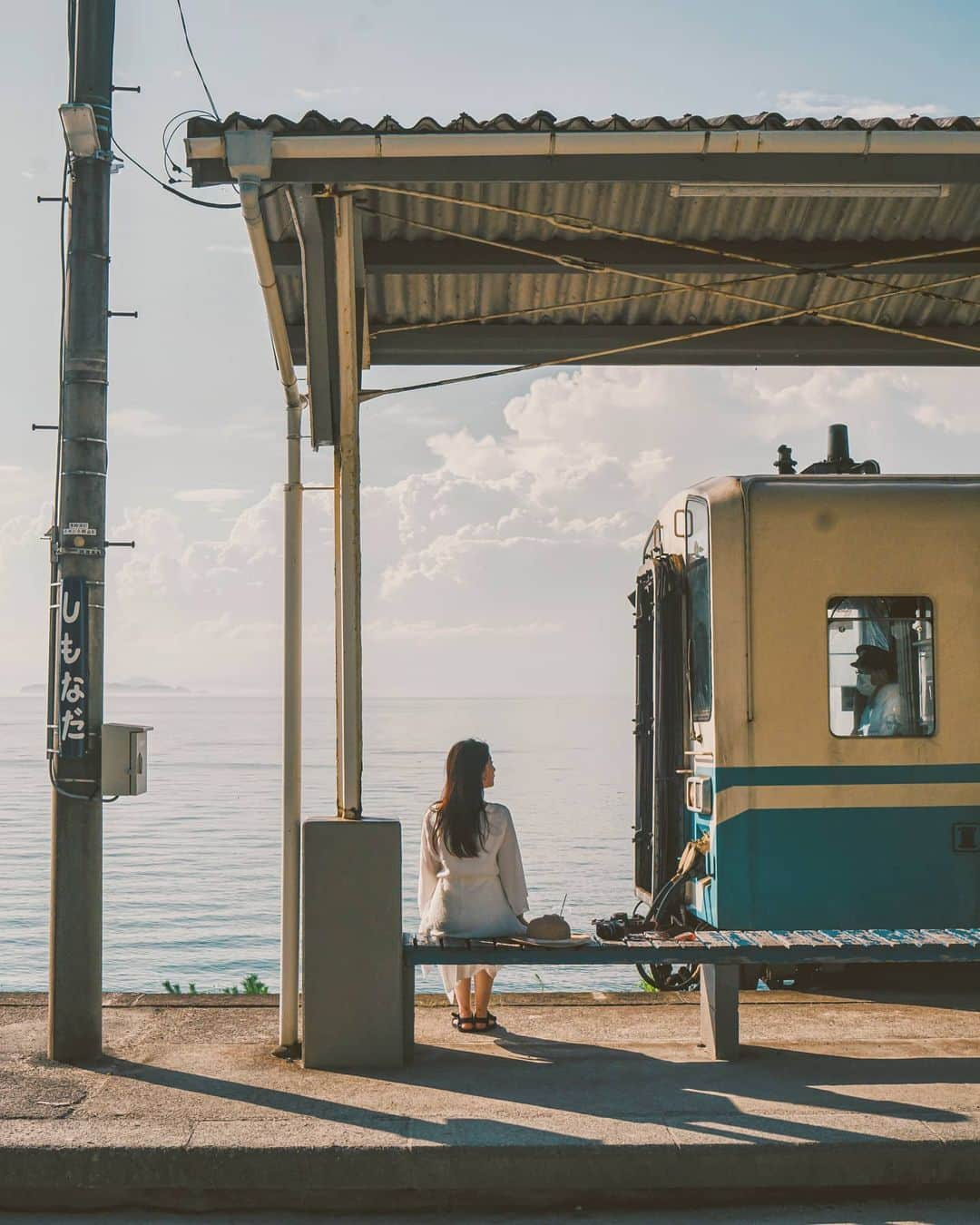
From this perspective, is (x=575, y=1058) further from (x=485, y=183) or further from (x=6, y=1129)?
(x=485, y=183)

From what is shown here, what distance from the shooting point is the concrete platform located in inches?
A: 242

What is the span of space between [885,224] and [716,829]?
3.57 metres

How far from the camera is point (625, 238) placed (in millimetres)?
8875

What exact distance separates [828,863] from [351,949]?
2966 mm

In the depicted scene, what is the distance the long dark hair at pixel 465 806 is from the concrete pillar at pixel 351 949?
744 mm

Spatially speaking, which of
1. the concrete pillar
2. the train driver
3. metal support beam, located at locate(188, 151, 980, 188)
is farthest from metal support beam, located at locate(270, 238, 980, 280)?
the concrete pillar

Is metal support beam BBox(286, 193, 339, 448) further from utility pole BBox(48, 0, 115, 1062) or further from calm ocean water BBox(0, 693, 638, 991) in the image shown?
calm ocean water BBox(0, 693, 638, 991)

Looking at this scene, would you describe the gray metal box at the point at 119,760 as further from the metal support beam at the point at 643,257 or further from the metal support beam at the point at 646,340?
the metal support beam at the point at 646,340

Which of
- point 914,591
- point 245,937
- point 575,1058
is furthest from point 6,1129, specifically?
point 245,937

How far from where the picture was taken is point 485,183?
779 cm

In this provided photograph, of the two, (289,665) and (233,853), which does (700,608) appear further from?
(233,853)

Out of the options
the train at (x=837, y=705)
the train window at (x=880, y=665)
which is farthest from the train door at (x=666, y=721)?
the train window at (x=880, y=665)

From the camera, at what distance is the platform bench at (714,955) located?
294 inches

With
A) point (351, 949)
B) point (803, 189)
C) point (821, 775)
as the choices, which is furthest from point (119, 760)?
point (803, 189)
